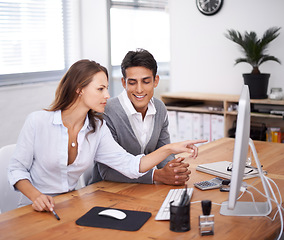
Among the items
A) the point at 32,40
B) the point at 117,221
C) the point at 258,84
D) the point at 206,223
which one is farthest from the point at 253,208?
the point at 32,40

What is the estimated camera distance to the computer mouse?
170 centimetres

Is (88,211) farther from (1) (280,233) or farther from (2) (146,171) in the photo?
(1) (280,233)

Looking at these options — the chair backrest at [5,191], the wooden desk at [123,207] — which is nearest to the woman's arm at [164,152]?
the wooden desk at [123,207]

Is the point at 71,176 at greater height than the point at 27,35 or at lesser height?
lesser

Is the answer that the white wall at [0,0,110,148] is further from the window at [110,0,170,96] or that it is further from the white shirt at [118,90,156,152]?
the white shirt at [118,90,156,152]

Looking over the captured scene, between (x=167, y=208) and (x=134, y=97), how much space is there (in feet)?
3.05

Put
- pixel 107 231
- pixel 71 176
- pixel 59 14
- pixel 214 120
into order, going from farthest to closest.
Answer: pixel 59 14, pixel 214 120, pixel 71 176, pixel 107 231

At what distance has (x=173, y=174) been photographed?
215 cm

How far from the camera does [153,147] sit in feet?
8.63

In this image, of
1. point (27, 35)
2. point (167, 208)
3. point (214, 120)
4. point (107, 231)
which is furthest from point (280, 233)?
point (27, 35)

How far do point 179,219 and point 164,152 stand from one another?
628 mm

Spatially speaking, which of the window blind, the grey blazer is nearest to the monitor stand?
the grey blazer

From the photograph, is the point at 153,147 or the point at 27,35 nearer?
the point at 153,147

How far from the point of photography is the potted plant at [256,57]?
14.4 ft
